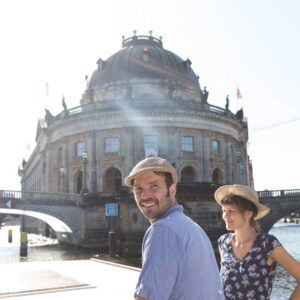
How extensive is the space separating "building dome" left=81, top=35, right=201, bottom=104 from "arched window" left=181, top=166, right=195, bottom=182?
28.6 feet

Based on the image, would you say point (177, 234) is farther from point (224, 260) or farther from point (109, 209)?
point (109, 209)

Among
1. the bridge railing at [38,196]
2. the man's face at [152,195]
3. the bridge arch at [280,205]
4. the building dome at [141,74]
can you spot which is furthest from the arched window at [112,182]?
the man's face at [152,195]

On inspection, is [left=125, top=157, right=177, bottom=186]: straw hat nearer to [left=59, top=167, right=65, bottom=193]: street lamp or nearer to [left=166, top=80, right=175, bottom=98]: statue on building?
[left=166, top=80, right=175, bottom=98]: statue on building

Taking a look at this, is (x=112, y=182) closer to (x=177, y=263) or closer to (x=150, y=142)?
(x=150, y=142)

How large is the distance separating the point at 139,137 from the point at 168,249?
41227mm

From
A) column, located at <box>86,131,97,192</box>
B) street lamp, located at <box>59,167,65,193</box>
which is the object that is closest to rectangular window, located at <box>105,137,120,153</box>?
column, located at <box>86,131,97,192</box>

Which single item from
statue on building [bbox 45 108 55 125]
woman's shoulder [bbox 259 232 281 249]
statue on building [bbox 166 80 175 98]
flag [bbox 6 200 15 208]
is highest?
statue on building [bbox 166 80 175 98]

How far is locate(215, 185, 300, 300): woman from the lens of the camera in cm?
399

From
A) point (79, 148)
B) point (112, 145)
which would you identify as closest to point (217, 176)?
point (112, 145)

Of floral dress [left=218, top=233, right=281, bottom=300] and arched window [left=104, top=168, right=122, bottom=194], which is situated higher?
arched window [left=104, top=168, right=122, bottom=194]

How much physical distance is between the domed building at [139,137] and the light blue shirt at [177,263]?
34.5 meters

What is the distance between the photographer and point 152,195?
308cm

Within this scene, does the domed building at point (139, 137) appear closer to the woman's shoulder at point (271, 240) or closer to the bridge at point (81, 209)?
the bridge at point (81, 209)

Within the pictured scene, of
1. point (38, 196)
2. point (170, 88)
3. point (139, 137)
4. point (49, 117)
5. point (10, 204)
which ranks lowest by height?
point (10, 204)
